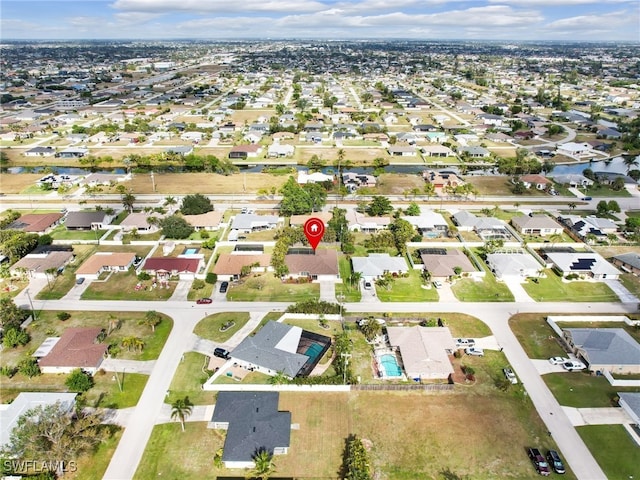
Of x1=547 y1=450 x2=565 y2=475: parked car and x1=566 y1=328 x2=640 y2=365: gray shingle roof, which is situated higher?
x1=566 y1=328 x2=640 y2=365: gray shingle roof

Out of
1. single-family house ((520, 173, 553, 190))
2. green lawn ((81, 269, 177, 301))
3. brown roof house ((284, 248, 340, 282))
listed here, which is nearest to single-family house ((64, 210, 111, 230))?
green lawn ((81, 269, 177, 301))

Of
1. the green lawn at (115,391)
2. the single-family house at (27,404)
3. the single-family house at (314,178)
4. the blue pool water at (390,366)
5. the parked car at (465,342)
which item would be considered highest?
the single-family house at (314,178)

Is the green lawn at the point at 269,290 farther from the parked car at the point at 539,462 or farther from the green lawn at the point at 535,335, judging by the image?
the parked car at the point at 539,462

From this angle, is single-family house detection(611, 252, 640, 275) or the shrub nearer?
the shrub

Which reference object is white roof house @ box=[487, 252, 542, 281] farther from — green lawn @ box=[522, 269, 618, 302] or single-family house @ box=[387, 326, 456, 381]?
single-family house @ box=[387, 326, 456, 381]

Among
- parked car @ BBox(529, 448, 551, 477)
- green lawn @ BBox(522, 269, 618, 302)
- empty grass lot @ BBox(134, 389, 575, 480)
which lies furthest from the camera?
green lawn @ BBox(522, 269, 618, 302)

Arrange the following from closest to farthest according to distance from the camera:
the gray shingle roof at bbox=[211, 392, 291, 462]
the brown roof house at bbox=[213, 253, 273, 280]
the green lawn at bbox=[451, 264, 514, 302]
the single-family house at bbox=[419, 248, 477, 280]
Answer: the gray shingle roof at bbox=[211, 392, 291, 462] → the green lawn at bbox=[451, 264, 514, 302] → the brown roof house at bbox=[213, 253, 273, 280] → the single-family house at bbox=[419, 248, 477, 280]

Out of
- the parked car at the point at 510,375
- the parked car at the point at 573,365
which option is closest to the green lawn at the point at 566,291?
the parked car at the point at 573,365

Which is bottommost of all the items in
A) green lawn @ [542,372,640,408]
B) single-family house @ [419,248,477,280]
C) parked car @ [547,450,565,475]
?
green lawn @ [542,372,640,408]

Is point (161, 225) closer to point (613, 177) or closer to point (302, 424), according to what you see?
point (302, 424)
